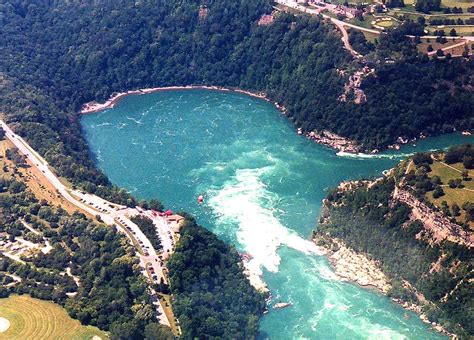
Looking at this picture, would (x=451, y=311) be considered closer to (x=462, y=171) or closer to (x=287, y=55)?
(x=462, y=171)

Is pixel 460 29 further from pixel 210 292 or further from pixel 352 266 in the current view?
pixel 210 292

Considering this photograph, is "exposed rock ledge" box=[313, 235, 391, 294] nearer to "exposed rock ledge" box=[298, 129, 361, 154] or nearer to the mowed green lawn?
"exposed rock ledge" box=[298, 129, 361, 154]

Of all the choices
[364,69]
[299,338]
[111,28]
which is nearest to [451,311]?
[299,338]

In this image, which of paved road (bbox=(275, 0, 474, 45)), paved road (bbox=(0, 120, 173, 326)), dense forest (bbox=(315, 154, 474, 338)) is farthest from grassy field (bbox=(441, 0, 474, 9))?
paved road (bbox=(0, 120, 173, 326))

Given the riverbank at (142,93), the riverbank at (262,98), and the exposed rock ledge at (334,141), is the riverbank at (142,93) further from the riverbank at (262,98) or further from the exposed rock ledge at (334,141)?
the exposed rock ledge at (334,141)

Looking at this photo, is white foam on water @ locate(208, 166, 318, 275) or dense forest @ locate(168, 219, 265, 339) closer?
dense forest @ locate(168, 219, 265, 339)

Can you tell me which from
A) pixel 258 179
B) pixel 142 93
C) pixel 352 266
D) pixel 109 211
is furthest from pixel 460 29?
pixel 109 211

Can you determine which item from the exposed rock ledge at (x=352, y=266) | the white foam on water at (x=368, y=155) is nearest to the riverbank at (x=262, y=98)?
the white foam on water at (x=368, y=155)
